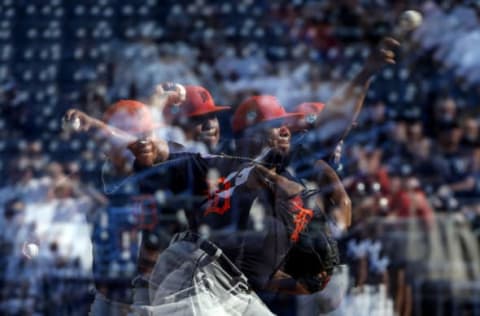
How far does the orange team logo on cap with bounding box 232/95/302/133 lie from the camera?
4.44 metres

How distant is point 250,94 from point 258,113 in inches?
110

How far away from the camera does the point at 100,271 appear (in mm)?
5168

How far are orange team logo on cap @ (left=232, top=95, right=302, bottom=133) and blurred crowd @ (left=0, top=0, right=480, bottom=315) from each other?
718 millimetres

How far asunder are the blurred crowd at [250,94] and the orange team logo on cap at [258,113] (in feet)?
2.36

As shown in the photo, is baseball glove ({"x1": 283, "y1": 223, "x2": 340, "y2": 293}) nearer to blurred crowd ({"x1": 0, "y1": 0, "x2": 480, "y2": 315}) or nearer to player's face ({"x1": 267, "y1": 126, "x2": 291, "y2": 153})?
player's face ({"x1": 267, "y1": 126, "x2": 291, "y2": 153})

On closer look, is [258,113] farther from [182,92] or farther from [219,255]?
[219,255]

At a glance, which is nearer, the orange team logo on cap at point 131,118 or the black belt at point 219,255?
the black belt at point 219,255

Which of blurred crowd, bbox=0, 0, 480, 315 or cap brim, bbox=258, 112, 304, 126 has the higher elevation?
cap brim, bbox=258, 112, 304, 126

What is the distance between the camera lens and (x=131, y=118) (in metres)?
4.48

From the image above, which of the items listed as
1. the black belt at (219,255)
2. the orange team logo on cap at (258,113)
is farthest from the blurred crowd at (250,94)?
the black belt at (219,255)

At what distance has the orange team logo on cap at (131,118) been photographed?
14.5 feet

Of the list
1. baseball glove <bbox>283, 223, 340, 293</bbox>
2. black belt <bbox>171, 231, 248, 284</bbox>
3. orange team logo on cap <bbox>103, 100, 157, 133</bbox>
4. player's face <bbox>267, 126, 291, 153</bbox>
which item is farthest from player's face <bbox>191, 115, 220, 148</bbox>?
black belt <bbox>171, 231, 248, 284</bbox>

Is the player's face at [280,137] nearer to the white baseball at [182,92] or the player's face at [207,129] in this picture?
the player's face at [207,129]

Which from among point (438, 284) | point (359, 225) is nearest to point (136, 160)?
point (359, 225)
